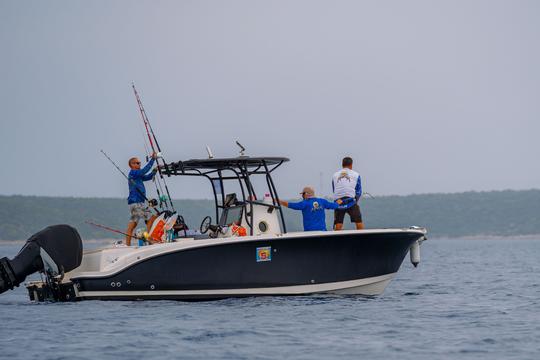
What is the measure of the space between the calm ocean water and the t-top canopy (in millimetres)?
2318

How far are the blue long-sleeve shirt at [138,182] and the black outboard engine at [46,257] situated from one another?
6.15ft

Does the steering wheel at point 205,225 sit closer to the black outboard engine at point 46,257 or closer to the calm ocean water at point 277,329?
Answer: the calm ocean water at point 277,329

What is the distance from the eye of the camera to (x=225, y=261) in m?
16.7

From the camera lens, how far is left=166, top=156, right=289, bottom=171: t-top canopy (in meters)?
17.5

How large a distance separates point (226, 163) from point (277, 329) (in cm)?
449

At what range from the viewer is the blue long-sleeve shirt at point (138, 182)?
1817cm

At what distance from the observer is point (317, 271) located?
17.1 m

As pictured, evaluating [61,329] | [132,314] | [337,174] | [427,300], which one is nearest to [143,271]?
[132,314]

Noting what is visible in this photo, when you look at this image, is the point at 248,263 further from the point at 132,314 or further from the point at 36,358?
the point at 36,358

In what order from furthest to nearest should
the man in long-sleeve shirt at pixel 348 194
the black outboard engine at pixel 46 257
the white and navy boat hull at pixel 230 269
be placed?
the man in long-sleeve shirt at pixel 348 194 → the white and navy boat hull at pixel 230 269 → the black outboard engine at pixel 46 257

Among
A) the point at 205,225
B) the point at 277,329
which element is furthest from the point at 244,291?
the point at 277,329

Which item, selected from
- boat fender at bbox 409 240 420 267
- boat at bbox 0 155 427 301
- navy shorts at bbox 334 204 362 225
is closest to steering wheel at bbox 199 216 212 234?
boat at bbox 0 155 427 301

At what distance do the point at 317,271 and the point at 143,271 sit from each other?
276 cm

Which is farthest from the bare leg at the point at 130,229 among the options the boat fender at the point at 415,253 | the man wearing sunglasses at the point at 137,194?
the boat fender at the point at 415,253
